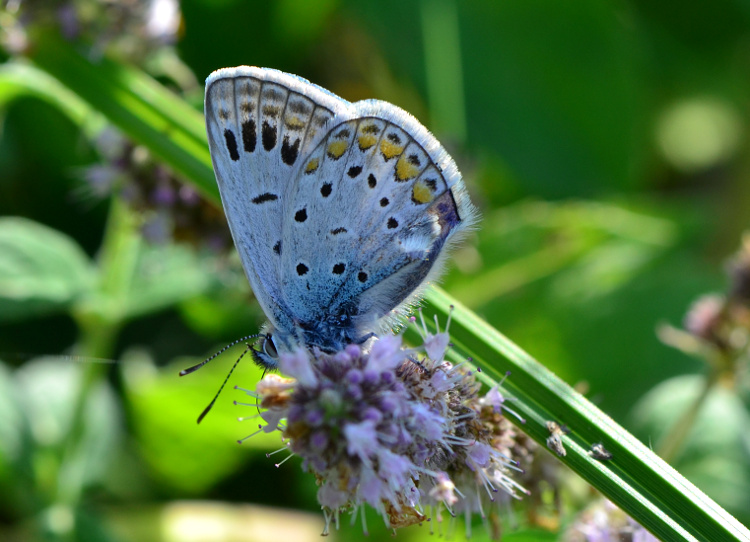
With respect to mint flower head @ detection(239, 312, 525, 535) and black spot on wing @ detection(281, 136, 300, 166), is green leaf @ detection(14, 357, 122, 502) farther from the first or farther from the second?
mint flower head @ detection(239, 312, 525, 535)

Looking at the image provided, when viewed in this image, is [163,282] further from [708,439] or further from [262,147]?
[708,439]

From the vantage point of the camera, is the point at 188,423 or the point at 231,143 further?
the point at 188,423

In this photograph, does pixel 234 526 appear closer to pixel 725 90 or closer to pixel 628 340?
pixel 628 340

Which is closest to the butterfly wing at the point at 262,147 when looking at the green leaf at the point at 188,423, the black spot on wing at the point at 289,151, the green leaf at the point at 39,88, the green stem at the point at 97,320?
the black spot on wing at the point at 289,151

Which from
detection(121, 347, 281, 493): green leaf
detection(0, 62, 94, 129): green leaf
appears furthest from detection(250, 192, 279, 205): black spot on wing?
detection(121, 347, 281, 493): green leaf

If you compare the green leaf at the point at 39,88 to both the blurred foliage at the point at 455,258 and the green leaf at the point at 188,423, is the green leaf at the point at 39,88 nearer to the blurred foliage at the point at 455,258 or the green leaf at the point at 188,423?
the blurred foliage at the point at 455,258

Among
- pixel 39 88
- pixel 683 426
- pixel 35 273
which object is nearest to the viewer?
pixel 683 426

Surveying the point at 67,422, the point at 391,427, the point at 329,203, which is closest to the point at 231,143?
the point at 329,203

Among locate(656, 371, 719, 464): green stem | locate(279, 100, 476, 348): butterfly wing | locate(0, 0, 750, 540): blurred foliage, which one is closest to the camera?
locate(279, 100, 476, 348): butterfly wing
